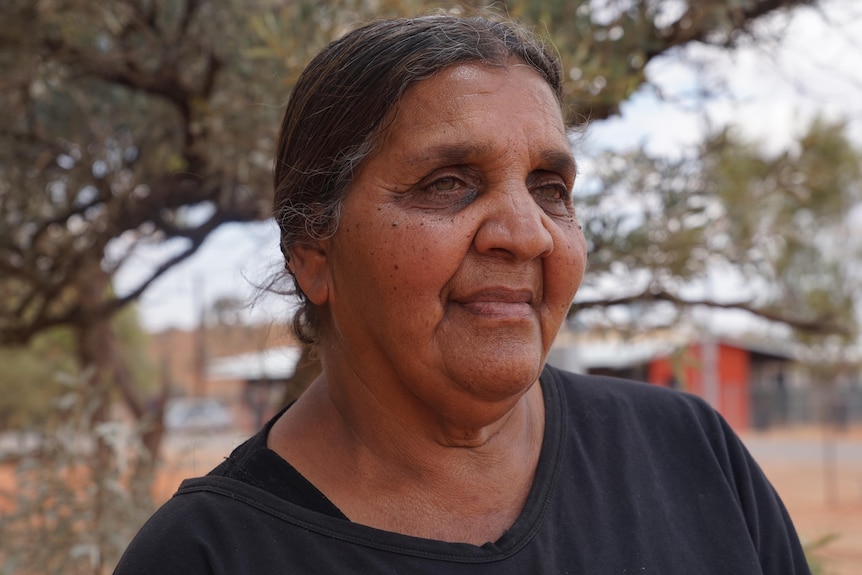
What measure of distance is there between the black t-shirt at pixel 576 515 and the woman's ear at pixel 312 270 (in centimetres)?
29

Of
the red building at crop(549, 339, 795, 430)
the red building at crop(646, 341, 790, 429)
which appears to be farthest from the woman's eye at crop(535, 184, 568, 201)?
the red building at crop(646, 341, 790, 429)

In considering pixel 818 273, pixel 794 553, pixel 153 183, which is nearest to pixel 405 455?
pixel 794 553

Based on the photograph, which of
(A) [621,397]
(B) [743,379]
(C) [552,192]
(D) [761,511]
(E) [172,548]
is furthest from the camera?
(B) [743,379]

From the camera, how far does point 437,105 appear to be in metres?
1.61

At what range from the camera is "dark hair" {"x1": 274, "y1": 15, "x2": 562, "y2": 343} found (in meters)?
1.62

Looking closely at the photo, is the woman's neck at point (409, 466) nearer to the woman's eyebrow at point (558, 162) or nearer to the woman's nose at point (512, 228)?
the woman's nose at point (512, 228)

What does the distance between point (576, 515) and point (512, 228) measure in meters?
0.55

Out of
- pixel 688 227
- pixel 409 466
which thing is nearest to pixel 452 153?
pixel 409 466

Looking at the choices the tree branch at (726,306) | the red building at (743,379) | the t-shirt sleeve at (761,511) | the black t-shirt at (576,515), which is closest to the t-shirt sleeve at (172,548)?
the black t-shirt at (576,515)

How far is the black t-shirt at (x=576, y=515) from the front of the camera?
1545 millimetres

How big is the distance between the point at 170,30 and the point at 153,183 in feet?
2.55

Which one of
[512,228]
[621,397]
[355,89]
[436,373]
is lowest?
A: [621,397]

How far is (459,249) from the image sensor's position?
5.11 ft

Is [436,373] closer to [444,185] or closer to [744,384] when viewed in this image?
[444,185]
